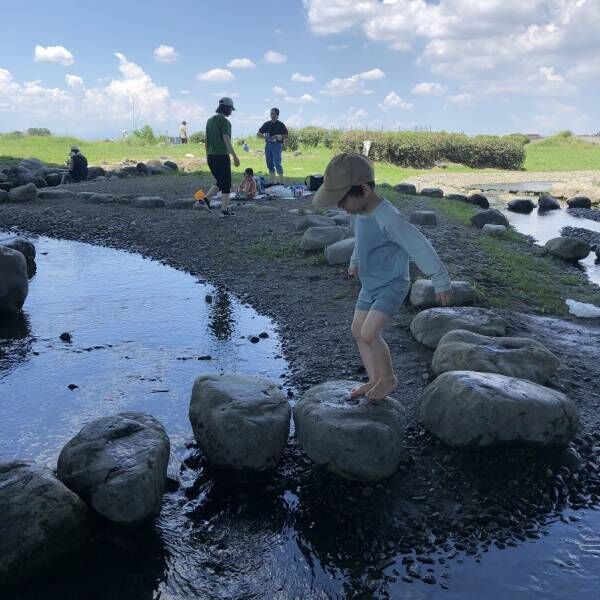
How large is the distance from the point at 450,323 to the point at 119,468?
3711 millimetres

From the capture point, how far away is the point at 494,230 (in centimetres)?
1382

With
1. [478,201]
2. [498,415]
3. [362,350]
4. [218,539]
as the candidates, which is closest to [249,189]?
[478,201]

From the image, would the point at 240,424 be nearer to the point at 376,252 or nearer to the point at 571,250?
the point at 376,252

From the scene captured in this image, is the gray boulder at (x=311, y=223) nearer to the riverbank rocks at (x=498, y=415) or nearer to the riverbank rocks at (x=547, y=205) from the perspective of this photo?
the riverbank rocks at (x=498, y=415)

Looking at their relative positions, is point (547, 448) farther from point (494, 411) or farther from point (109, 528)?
point (109, 528)

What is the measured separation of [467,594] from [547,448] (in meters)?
1.54

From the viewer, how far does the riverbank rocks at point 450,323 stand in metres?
6.10

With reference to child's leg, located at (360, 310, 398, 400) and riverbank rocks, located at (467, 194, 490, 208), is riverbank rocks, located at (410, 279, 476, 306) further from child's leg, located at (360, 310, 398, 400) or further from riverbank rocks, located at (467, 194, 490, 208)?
riverbank rocks, located at (467, 194, 490, 208)

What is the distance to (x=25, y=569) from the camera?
3262 millimetres

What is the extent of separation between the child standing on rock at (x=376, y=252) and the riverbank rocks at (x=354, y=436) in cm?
20

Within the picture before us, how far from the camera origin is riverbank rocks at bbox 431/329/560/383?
511cm

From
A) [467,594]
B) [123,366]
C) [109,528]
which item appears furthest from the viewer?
[123,366]

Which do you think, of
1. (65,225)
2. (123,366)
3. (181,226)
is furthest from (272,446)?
(65,225)

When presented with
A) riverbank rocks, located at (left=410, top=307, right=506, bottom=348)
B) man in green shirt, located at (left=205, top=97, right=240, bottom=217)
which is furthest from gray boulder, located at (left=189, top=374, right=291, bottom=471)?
man in green shirt, located at (left=205, top=97, right=240, bottom=217)
